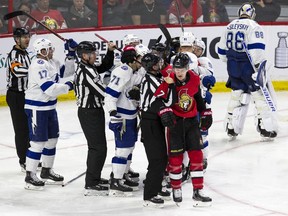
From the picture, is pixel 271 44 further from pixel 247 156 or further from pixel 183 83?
pixel 183 83

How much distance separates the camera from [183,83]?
6.88 metres

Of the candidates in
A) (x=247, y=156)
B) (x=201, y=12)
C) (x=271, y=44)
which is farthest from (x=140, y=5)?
(x=247, y=156)

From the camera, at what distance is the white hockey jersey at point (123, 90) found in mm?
7180

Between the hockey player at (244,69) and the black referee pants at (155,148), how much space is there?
2.79 m

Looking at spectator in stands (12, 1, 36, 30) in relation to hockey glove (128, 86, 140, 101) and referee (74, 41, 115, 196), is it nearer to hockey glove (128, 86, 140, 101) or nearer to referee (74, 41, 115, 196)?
referee (74, 41, 115, 196)

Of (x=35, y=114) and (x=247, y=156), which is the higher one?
(x=35, y=114)

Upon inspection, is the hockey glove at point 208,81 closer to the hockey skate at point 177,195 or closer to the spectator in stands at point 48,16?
the hockey skate at point 177,195

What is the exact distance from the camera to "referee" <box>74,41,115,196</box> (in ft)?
24.0

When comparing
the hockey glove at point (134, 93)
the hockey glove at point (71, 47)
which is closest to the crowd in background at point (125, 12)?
the hockey glove at point (71, 47)

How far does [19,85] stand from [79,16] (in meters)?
3.78

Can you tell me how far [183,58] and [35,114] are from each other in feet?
4.87

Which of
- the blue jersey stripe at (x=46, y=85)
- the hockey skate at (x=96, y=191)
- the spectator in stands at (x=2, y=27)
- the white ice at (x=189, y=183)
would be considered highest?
the spectator in stands at (x=2, y=27)

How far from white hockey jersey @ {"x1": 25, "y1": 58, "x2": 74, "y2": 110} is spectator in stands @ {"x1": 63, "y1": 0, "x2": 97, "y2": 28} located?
413cm

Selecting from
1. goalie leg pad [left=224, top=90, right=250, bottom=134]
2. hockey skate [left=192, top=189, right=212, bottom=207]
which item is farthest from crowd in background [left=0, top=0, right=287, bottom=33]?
hockey skate [left=192, top=189, right=212, bottom=207]
